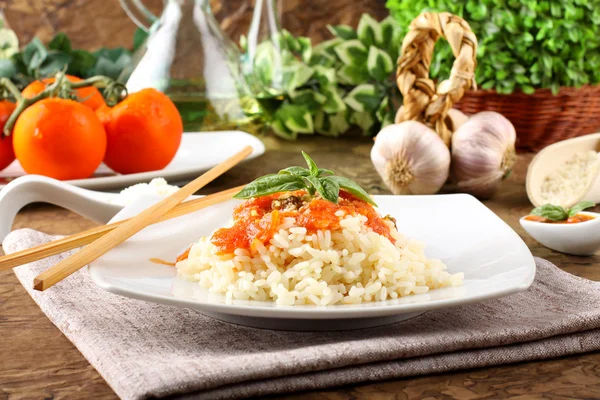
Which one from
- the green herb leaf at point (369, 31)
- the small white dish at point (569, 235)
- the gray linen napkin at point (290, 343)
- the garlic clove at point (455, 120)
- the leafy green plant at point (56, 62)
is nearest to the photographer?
the gray linen napkin at point (290, 343)

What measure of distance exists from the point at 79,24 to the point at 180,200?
8.26 ft

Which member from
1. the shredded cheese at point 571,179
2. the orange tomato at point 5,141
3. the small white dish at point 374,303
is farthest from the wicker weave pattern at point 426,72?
the orange tomato at point 5,141

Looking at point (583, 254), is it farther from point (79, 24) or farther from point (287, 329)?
point (79, 24)

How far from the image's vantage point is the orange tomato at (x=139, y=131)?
197cm

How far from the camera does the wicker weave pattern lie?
1867 millimetres

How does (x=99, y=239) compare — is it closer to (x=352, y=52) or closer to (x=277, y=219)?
(x=277, y=219)

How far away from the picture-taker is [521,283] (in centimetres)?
101

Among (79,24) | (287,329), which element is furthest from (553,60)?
(79,24)

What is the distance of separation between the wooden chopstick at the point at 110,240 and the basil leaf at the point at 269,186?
16 cm

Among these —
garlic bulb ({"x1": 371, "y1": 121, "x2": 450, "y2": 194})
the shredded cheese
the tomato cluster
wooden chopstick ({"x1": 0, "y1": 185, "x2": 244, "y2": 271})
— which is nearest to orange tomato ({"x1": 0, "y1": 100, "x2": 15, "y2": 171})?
the tomato cluster

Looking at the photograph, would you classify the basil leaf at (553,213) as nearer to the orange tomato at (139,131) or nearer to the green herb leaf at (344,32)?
the orange tomato at (139,131)

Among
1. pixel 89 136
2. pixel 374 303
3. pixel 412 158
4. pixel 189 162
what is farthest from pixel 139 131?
pixel 374 303

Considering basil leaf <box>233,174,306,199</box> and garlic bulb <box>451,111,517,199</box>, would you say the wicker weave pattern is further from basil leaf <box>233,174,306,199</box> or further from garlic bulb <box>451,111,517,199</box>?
basil leaf <box>233,174,306,199</box>

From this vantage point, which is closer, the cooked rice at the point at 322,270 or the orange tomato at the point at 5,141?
the cooked rice at the point at 322,270
